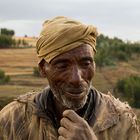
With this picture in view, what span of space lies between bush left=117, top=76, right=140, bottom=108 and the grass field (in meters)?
0.62

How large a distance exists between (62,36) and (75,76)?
0.76ft

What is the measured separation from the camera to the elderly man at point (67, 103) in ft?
9.98

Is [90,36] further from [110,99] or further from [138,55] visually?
[138,55]

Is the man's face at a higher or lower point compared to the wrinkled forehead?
lower

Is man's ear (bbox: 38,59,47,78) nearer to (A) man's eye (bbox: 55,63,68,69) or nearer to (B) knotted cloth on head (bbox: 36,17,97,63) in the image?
(B) knotted cloth on head (bbox: 36,17,97,63)

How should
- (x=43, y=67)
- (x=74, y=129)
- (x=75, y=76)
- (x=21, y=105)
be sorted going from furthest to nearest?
(x=21, y=105), (x=43, y=67), (x=75, y=76), (x=74, y=129)

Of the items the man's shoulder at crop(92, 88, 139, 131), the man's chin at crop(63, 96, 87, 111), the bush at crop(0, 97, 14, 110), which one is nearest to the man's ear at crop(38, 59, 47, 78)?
the man's chin at crop(63, 96, 87, 111)

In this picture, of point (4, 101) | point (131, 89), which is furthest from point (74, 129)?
point (131, 89)

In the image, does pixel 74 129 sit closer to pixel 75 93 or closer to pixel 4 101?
pixel 75 93

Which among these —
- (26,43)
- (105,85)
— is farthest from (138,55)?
(105,85)

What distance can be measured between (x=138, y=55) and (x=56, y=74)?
5014 cm

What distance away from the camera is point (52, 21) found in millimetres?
3207

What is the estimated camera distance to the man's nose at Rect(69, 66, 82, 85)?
303 centimetres

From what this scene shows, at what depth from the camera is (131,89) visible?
117 ft
